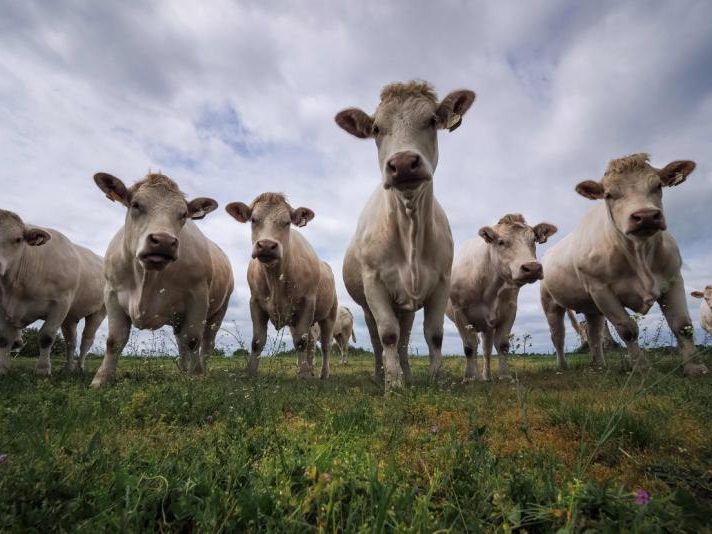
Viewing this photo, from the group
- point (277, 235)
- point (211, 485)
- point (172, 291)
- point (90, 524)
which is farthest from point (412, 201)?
point (90, 524)

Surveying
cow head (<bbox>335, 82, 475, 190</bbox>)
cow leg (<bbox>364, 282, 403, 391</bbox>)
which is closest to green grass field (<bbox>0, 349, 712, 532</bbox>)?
cow leg (<bbox>364, 282, 403, 391</bbox>)

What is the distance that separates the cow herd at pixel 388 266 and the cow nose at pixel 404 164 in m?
0.02

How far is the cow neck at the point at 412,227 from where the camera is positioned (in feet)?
20.6

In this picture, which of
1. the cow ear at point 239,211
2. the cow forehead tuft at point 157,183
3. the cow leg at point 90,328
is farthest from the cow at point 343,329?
the cow forehead tuft at point 157,183

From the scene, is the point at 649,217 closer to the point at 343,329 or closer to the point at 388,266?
the point at 388,266

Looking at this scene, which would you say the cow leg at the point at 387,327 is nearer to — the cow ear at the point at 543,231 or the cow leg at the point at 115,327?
the cow leg at the point at 115,327

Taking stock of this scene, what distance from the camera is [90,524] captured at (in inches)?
65.7

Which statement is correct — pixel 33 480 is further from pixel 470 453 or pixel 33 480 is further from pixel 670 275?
pixel 670 275

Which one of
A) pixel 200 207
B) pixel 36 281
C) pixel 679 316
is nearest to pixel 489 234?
pixel 679 316

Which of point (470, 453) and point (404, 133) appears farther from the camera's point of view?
point (404, 133)

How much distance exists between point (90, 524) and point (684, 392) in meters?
5.01

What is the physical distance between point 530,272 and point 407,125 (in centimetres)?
390

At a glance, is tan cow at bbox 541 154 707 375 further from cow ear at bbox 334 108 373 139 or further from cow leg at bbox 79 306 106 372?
cow leg at bbox 79 306 106 372

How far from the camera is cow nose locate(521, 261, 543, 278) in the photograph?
8.26 metres
